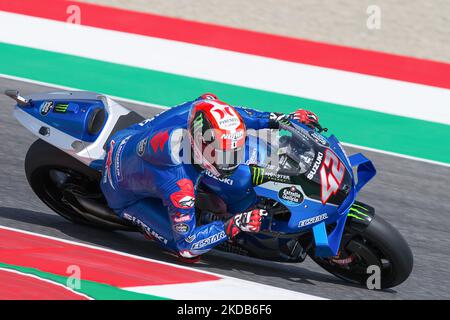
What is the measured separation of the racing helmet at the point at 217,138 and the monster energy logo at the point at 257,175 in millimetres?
174

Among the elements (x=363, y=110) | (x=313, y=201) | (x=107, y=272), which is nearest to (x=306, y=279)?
(x=313, y=201)

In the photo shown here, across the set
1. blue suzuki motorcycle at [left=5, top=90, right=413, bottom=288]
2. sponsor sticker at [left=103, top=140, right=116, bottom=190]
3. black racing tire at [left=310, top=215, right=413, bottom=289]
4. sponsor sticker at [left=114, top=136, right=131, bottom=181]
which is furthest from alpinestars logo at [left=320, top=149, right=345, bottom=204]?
sponsor sticker at [left=103, top=140, right=116, bottom=190]

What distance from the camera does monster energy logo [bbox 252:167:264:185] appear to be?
20.7 feet

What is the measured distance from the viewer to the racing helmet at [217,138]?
6000 mm

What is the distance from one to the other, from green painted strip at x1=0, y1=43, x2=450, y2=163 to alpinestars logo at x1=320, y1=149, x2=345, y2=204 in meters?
3.75

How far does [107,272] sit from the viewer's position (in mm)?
6727

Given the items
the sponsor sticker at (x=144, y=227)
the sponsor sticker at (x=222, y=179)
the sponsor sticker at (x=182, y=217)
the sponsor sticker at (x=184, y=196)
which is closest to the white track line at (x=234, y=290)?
the sponsor sticker at (x=144, y=227)

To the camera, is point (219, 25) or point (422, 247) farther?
point (219, 25)

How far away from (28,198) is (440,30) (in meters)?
7.62

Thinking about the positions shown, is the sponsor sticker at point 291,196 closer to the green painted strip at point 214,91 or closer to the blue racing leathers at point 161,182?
the blue racing leathers at point 161,182

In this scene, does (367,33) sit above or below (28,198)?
above

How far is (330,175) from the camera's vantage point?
626 cm

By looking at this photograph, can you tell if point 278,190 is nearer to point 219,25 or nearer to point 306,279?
point 306,279

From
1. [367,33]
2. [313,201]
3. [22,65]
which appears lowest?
[313,201]
